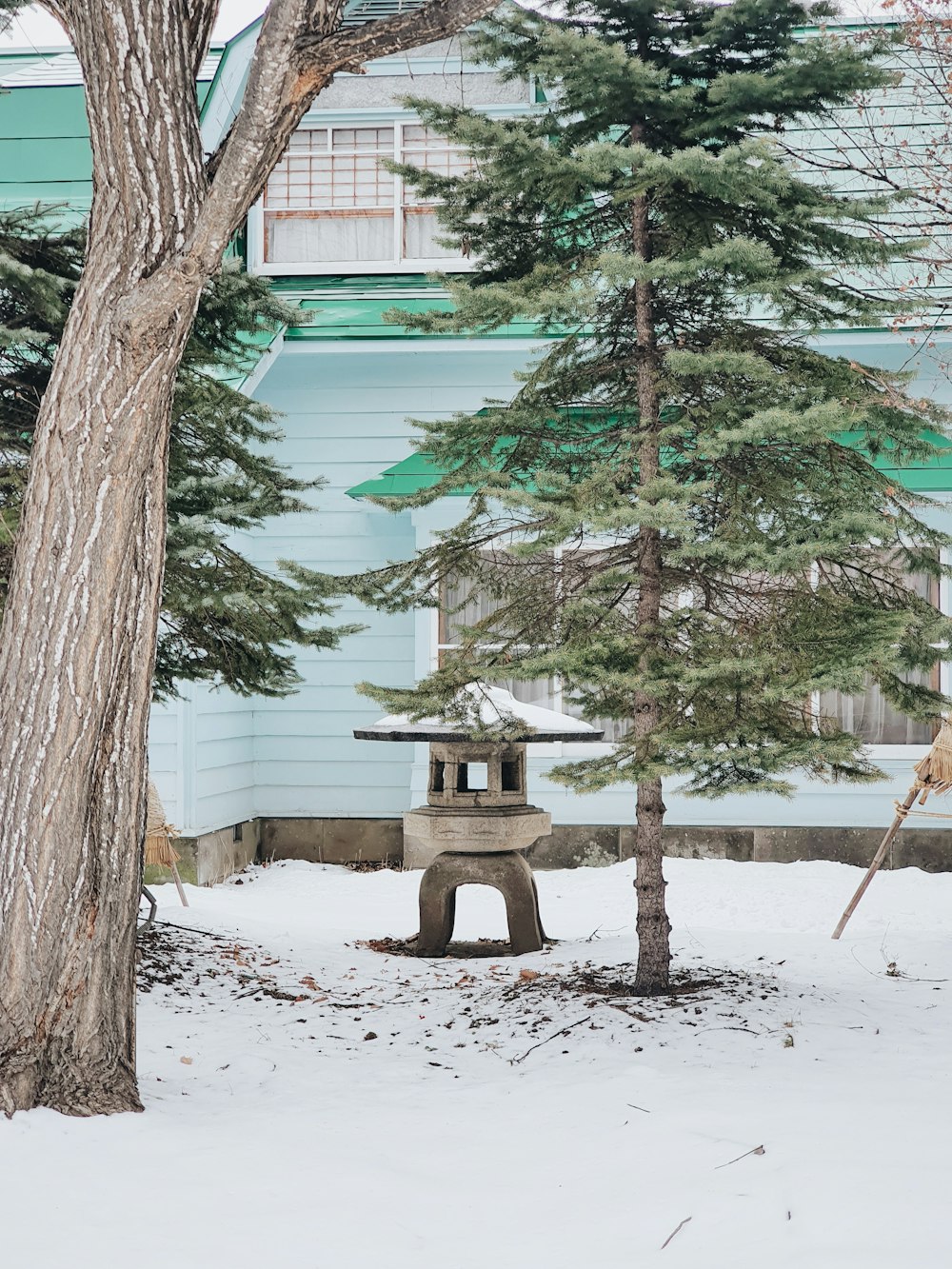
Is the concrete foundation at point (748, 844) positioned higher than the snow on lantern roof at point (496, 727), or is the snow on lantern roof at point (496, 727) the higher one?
the snow on lantern roof at point (496, 727)

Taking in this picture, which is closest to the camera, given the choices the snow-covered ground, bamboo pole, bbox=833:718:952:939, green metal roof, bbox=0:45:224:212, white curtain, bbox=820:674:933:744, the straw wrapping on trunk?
the snow-covered ground

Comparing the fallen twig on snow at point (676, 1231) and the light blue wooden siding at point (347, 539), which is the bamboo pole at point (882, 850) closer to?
the fallen twig on snow at point (676, 1231)

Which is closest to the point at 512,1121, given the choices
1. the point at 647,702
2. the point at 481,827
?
the point at 647,702

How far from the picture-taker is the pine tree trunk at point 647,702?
5629 mm

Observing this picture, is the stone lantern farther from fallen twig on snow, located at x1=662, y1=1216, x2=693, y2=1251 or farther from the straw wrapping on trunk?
fallen twig on snow, located at x1=662, y1=1216, x2=693, y2=1251

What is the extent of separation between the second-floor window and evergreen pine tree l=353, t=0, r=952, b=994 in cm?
680

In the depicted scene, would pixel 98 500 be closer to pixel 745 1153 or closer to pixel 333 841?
pixel 745 1153

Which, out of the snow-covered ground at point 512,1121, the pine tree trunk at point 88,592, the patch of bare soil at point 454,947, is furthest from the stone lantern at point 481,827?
the pine tree trunk at point 88,592

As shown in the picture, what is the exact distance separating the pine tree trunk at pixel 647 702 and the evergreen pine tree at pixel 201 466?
147cm

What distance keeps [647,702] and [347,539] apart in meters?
6.66

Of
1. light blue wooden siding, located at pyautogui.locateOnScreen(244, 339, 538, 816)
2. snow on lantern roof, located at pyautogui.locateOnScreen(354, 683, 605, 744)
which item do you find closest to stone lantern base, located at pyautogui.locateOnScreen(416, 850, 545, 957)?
snow on lantern roof, located at pyautogui.locateOnScreen(354, 683, 605, 744)

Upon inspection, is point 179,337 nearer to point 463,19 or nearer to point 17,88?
point 463,19

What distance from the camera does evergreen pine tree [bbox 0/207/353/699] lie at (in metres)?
5.50

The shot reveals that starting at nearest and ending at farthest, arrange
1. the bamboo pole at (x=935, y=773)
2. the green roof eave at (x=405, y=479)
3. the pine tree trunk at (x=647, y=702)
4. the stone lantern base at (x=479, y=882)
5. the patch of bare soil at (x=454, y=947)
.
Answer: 1. the pine tree trunk at (x=647, y=702)
2. the bamboo pole at (x=935, y=773)
3. the stone lantern base at (x=479, y=882)
4. the patch of bare soil at (x=454, y=947)
5. the green roof eave at (x=405, y=479)
